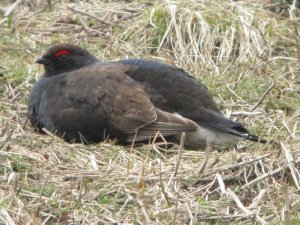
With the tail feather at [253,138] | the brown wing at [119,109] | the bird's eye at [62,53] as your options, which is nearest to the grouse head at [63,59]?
the bird's eye at [62,53]

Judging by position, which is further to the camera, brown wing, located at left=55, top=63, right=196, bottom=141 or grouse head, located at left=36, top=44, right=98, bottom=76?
grouse head, located at left=36, top=44, right=98, bottom=76

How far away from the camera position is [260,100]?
29.1 ft

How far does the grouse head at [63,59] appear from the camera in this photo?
28.6ft

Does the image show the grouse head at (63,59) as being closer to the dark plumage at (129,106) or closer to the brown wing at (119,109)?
the dark plumage at (129,106)

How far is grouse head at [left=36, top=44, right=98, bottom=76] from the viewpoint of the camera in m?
8.73

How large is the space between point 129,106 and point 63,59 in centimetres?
106

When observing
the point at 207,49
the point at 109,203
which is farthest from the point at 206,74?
the point at 109,203

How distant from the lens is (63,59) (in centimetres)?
873

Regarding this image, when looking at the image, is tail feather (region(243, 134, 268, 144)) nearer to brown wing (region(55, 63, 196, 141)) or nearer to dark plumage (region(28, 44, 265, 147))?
dark plumage (region(28, 44, 265, 147))

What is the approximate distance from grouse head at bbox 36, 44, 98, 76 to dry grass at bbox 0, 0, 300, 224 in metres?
0.43

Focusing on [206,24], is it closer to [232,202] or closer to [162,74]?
[162,74]

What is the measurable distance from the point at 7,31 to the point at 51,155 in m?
4.13

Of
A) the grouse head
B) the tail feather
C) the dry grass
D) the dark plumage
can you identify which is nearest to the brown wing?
the dark plumage

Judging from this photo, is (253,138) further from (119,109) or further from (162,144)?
(119,109)
